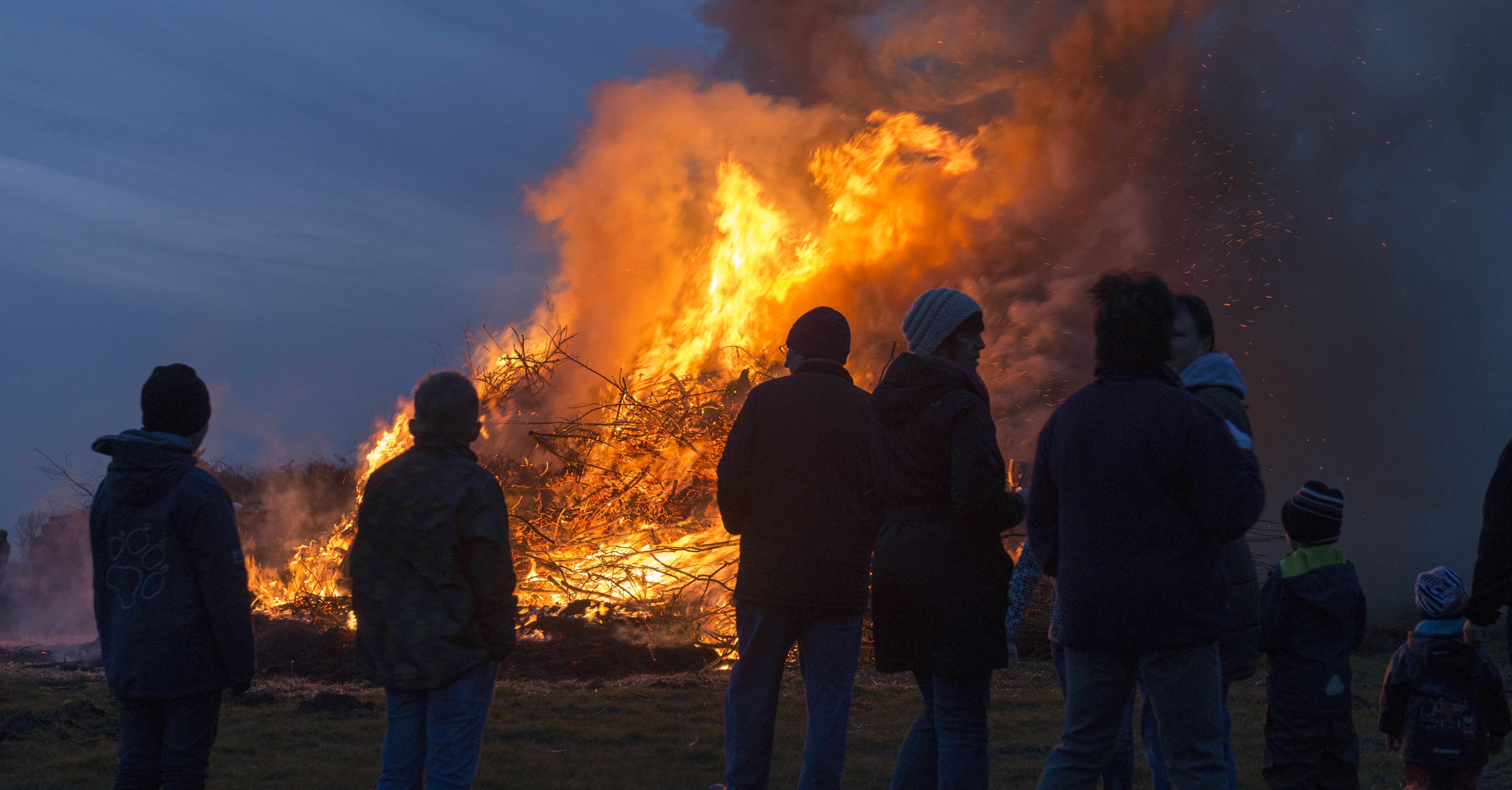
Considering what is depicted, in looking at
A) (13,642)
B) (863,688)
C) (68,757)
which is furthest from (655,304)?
(13,642)

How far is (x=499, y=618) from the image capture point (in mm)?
3281

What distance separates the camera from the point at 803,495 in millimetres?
3715

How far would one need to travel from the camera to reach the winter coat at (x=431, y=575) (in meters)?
3.20

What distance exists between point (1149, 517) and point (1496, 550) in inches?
52.8

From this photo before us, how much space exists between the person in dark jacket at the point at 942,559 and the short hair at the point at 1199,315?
3.10 ft

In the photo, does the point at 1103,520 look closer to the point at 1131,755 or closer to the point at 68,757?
the point at 1131,755

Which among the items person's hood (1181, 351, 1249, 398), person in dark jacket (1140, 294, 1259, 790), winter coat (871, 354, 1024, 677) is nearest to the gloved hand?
person in dark jacket (1140, 294, 1259, 790)

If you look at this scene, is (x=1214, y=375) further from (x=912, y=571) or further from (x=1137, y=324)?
(x=912, y=571)

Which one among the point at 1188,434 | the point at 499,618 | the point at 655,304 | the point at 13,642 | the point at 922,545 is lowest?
the point at 13,642

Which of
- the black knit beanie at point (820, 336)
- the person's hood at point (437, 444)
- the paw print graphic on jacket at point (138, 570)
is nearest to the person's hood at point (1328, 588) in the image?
the black knit beanie at point (820, 336)

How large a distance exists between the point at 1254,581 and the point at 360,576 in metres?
3.01

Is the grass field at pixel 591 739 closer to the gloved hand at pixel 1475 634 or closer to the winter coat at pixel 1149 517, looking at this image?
the gloved hand at pixel 1475 634

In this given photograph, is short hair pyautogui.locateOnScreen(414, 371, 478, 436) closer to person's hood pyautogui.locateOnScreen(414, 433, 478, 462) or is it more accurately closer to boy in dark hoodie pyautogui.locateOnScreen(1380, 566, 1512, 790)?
person's hood pyautogui.locateOnScreen(414, 433, 478, 462)

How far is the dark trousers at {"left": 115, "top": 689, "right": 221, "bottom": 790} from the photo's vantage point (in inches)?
128
